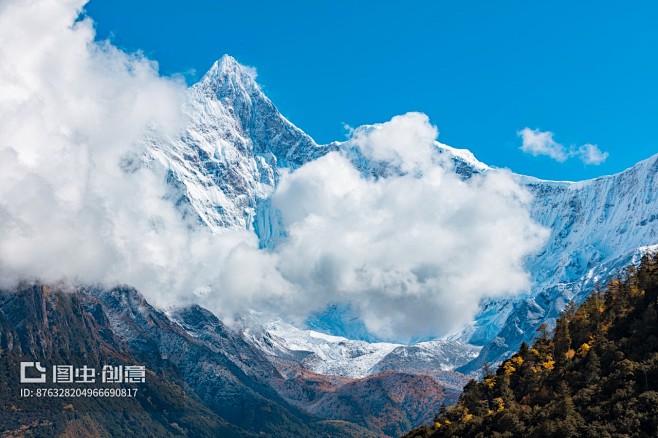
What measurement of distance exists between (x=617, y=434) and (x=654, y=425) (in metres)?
7.83

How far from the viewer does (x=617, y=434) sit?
19912cm

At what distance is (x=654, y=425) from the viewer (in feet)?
648
